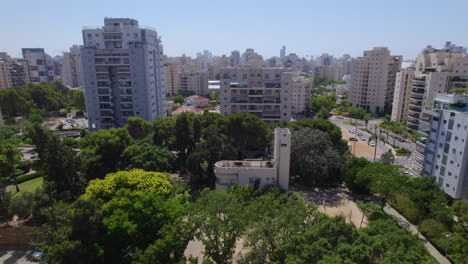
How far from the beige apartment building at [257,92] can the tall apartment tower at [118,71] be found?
48.4 feet

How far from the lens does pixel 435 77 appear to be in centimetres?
5462

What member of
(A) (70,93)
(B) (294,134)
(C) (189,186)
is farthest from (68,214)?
(A) (70,93)

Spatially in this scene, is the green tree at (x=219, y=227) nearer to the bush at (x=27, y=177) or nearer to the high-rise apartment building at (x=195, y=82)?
the bush at (x=27, y=177)

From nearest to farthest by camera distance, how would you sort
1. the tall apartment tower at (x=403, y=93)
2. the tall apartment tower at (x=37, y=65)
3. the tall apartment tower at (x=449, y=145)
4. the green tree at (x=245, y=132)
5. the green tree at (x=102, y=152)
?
the tall apartment tower at (x=449, y=145) → the green tree at (x=102, y=152) → the green tree at (x=245, y=132) → the tall apartment tower at (x=403, y=93) → the tall apartment tower at (x=37, y=65)

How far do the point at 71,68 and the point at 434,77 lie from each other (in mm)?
149388

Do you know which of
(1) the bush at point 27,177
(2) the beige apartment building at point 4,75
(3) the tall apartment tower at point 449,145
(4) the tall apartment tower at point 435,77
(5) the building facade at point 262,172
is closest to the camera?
(3) the tall apartment tower at point 449,145

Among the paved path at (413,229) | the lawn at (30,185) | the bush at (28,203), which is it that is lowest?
the paved path at (413,229)

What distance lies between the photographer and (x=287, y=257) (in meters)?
17.1

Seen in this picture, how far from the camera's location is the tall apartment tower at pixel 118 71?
5341cm

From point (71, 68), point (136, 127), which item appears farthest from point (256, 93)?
point (71, 68)

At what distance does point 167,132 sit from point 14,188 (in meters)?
19.9

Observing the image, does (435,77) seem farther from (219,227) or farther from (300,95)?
(219,227)

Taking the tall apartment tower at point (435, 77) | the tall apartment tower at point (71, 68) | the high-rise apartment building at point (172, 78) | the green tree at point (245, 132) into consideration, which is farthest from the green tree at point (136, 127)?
the tall apartment tower at point (71, 68)

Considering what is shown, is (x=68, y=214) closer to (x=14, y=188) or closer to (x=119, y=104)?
(x=14, y=188)
